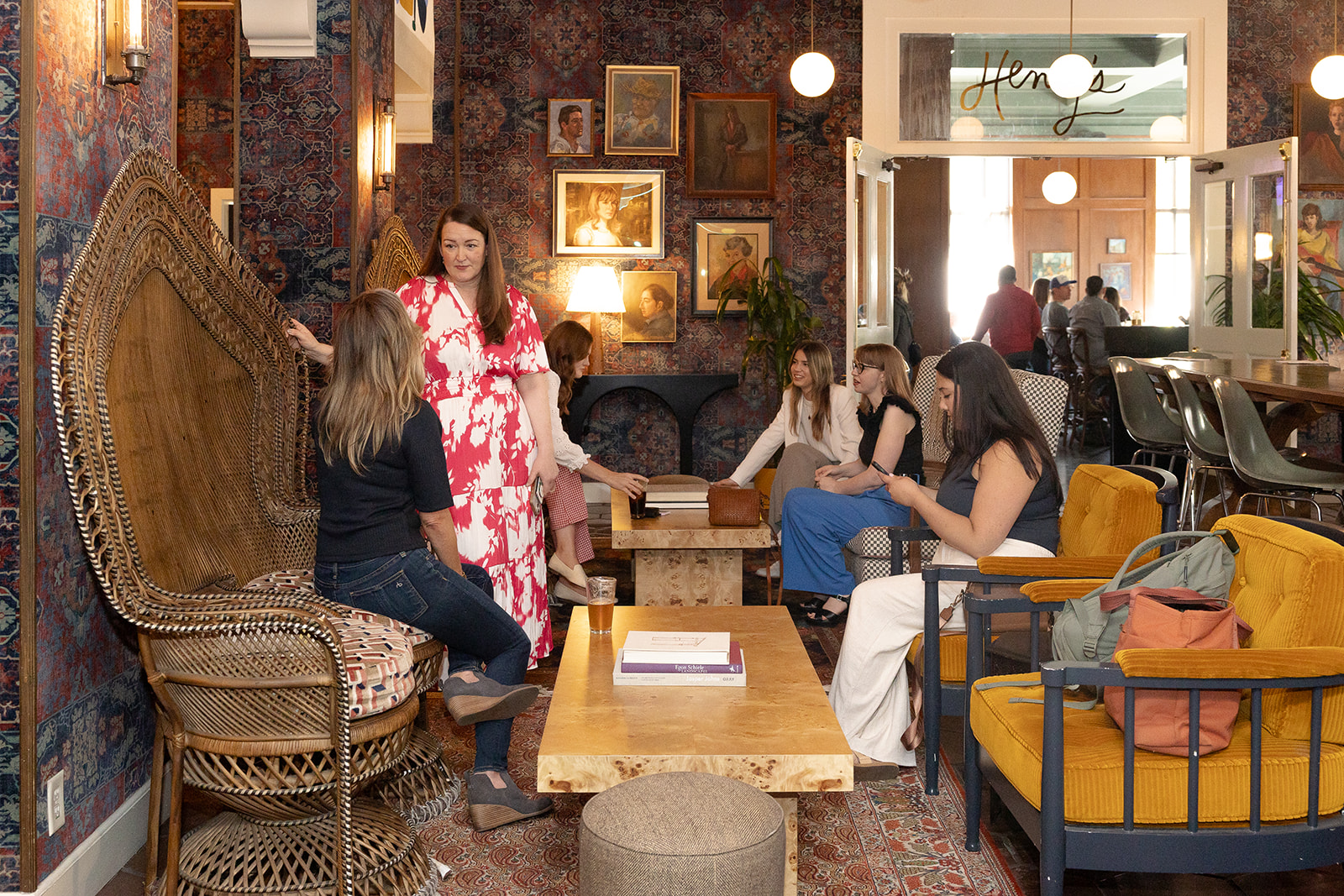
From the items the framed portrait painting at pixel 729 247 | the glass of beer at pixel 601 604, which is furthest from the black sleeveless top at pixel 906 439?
the framed portrait painting at pixel 729 247

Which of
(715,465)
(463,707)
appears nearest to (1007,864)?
(463,707)

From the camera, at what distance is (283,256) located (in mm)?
3943

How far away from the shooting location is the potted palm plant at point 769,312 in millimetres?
8156

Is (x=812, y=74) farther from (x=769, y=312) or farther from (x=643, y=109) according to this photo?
(x=769, y=312)

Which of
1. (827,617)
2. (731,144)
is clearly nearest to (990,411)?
(827,617)

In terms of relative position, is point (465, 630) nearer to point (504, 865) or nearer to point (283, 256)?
point (504, 865)

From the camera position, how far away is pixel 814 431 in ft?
17.7

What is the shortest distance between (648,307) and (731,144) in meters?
1.31

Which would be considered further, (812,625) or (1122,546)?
(812,625)

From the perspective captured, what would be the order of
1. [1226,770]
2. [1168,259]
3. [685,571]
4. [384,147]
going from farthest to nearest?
[1168,259]
[685,571]
[384,147]
[1226,770]

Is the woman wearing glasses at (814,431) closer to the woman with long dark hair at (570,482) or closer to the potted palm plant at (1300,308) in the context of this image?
the woman with long dark hair at (570,482)

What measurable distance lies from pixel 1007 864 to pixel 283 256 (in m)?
2.90

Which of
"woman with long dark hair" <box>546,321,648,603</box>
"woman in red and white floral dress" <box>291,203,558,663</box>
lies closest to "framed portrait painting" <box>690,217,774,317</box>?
"woman with long dark hair" <box>546,321,648,603</box>

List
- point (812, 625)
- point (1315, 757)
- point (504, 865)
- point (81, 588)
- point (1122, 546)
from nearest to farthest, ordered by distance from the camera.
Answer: point (1315, 757), point (81, 588), point (504, 865), point (1122, 546), point (812, 625)
